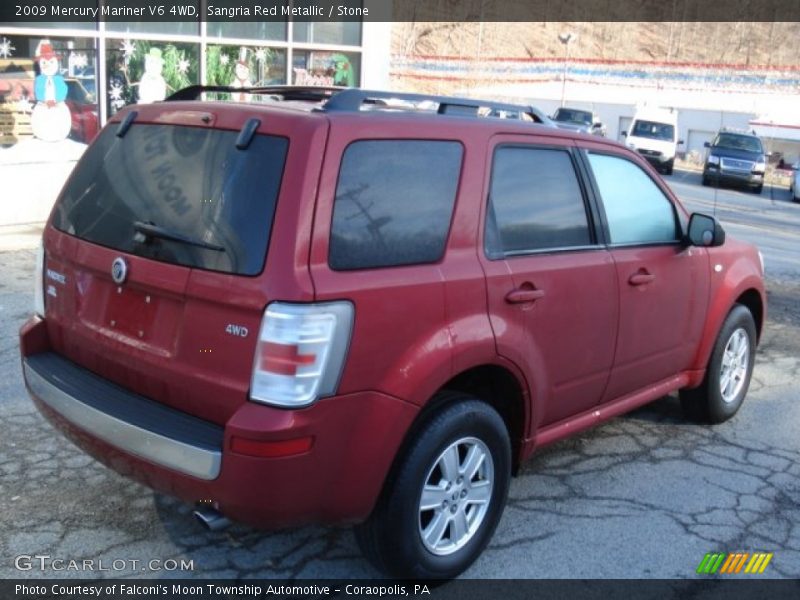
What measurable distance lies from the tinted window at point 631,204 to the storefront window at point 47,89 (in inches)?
353

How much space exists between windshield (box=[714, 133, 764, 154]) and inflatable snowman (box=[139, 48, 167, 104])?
19.4 meters

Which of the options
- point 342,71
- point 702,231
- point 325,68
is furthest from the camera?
point 342,71

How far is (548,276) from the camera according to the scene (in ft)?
12.9

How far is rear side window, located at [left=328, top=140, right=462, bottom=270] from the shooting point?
3188 mm

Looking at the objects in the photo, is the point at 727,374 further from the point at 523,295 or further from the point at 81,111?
the point at 81,111

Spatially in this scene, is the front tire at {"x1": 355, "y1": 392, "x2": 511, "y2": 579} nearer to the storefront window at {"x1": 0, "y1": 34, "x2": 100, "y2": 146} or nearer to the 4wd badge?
the 4wd badge

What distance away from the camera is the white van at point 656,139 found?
2925 cm

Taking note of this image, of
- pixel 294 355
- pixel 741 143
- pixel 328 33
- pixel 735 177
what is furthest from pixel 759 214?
pixel 294 355

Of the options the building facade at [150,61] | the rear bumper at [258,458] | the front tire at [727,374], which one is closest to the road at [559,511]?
the front tire at [727,374]

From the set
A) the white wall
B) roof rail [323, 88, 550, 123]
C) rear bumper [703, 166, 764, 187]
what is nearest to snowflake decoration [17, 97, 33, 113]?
the white wall

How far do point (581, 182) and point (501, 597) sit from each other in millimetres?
1963

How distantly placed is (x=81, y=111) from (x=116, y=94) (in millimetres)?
614

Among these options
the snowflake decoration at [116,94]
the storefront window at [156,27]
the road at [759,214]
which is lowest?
the road at [759,214]

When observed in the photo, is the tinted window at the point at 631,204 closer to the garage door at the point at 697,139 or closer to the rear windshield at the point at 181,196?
the rear windshield at the point at 181,196
